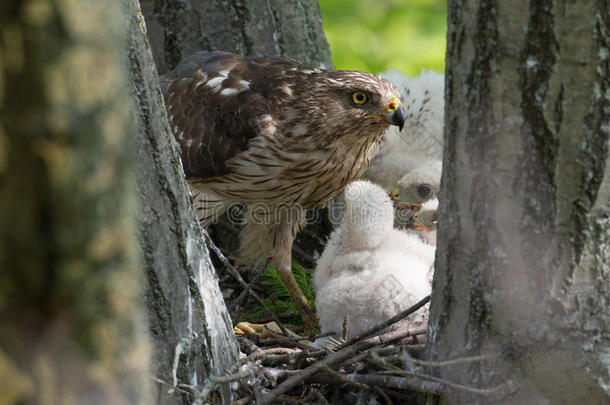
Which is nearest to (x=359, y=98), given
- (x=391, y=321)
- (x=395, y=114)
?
(x=395, y=114)

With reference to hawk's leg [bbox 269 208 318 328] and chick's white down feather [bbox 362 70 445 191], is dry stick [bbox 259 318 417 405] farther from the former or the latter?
chick's white down feather [bbox 362 70 445 191]

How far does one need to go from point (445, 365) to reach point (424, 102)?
8.95 ft

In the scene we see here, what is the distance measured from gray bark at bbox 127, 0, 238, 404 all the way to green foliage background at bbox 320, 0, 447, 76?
14.9 feet

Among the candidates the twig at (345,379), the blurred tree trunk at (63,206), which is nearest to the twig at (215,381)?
the twig at (345,379)

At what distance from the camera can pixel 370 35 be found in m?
7.25

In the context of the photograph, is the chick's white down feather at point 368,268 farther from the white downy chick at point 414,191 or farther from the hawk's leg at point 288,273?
the hawk's leg at point 288,273

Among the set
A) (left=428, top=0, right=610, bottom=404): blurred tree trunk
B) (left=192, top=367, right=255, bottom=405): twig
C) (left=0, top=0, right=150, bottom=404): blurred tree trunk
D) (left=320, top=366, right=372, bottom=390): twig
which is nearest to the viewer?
(left=0, top=0, right=150, bottom=404): blurred tree trunk

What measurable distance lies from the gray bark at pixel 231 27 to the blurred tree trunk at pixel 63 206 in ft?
11.5

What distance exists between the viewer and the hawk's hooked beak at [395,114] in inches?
150

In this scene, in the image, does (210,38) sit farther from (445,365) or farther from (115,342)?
(115,342)

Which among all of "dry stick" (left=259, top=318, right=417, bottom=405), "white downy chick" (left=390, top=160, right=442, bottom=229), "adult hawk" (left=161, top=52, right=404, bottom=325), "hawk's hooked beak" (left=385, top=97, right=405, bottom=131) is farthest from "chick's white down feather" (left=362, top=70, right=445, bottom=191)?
"dry stick" (left=259, top=318, right=417, bottom=405)

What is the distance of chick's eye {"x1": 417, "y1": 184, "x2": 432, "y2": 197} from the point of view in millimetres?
4090

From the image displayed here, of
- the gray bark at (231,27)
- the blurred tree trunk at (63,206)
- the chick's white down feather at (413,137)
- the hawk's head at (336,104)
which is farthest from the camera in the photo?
the chick's white down feather at (413,137)

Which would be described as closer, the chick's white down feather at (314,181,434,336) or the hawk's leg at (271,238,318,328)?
the chick's white down feather at (314,181,434,336)
